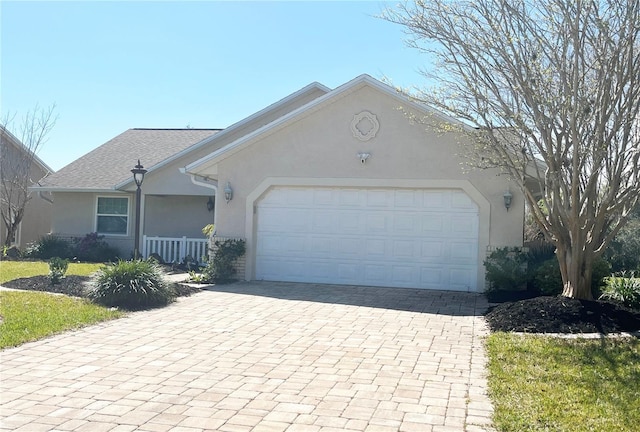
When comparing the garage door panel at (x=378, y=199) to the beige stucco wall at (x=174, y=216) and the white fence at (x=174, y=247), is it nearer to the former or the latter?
the white fence at (x=174, y=247)

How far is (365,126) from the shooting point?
1396 centimetres

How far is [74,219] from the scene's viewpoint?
68.8 ft

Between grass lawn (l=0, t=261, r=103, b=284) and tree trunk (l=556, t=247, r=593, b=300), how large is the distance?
11.2 metres

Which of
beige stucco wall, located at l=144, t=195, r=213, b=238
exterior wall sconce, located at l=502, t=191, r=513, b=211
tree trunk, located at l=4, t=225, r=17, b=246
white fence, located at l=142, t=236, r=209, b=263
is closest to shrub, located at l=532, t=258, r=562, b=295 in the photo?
exterior wall sconce, located at l=502, t=191, r=513, b=211

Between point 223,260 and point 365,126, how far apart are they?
4670 millimetres

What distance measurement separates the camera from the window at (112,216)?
67.5 feet

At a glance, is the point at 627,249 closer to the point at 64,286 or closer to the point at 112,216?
the point at 64,286

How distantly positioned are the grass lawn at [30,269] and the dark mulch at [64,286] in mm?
857

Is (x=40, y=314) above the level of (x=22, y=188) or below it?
below

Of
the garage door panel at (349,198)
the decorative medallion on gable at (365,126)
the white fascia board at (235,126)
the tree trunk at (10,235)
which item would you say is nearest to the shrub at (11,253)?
the tree trunk at (10,235)

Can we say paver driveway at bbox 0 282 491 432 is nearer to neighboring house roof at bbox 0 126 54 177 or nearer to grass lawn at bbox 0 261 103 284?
grass lawn at bbox 0 261 103 284

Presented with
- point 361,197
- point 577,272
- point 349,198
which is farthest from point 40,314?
point 577,272

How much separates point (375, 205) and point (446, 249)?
6.36 ft

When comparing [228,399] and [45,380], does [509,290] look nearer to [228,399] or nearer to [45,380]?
[228,399]
